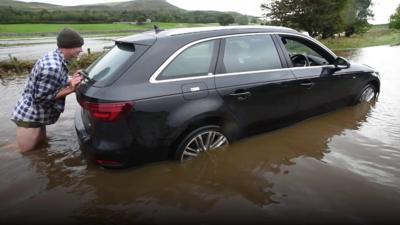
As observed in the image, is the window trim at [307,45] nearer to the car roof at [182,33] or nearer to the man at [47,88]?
the car roof at [182,33]

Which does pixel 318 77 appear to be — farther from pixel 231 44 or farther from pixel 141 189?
pixel 141 189

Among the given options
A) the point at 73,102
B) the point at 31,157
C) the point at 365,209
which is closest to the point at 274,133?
the point at 365,209

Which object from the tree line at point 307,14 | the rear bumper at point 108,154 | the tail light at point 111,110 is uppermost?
the tree line at point 307,14

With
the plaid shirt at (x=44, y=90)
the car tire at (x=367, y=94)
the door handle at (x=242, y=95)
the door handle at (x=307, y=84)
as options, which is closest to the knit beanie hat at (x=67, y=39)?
the plaid shirt at (x=44, y=90)

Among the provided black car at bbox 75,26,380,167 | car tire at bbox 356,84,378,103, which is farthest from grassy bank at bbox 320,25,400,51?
black car at bbox 75,26,380,167

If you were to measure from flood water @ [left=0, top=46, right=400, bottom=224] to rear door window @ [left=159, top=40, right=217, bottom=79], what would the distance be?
3.61 feet

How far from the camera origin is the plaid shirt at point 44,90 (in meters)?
4.57

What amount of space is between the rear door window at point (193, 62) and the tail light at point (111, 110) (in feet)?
1.86

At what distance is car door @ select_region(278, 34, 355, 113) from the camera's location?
5.41 meters

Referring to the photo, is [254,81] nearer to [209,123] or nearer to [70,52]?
[209,123]

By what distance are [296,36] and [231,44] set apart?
138cm

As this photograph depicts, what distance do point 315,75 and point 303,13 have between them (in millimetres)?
29878

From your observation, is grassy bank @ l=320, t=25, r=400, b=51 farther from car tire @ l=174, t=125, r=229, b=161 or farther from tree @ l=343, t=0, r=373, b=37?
car tire @ l=174, t=125, r=229, b=161

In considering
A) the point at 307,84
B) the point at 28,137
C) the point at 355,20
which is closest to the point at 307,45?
the point at 307,84
